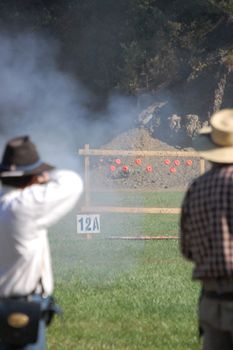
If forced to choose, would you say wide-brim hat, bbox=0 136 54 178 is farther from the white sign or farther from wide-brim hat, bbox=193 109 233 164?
the white sign

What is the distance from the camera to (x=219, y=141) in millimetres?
4859

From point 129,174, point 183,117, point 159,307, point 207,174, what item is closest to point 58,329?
point 159,307

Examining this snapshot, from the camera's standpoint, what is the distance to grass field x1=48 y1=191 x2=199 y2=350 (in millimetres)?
8133

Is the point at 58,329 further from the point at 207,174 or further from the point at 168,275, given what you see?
the point at 207,174

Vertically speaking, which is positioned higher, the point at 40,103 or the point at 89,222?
the point at 89,222

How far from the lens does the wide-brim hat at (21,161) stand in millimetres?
5102

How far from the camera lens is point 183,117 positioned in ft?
141

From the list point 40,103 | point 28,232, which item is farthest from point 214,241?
point 40,103

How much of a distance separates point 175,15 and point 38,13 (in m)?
5.86

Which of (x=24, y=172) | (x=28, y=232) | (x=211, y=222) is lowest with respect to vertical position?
(x=28, y=232)

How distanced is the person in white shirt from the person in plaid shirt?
0.70m

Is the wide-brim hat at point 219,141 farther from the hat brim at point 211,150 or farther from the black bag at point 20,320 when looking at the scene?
the black bag at point 20,320

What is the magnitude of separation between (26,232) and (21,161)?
0.37m

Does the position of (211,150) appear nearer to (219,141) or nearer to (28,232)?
(219,141)
